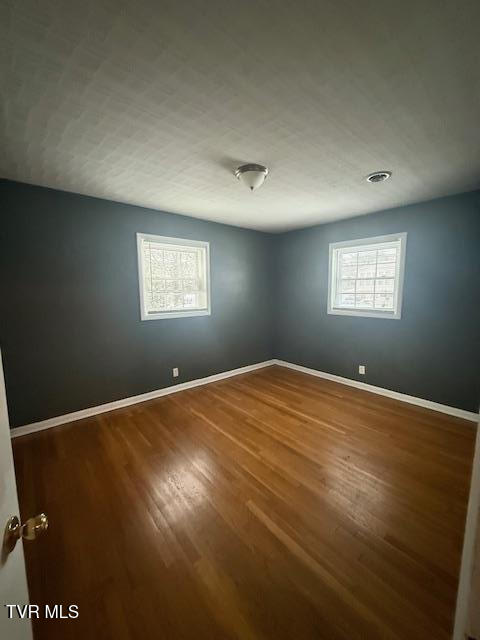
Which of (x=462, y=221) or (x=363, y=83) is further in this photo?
(x=462, y=221)

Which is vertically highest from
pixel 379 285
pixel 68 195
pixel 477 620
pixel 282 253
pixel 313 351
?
pixel 68 195

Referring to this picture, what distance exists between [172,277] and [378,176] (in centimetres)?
265

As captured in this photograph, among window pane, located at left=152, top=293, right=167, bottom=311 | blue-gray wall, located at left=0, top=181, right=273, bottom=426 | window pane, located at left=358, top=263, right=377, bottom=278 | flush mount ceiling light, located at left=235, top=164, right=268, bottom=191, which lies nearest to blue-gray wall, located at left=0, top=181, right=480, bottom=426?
blue-gray wall, located at left=0, top=181, right=273, bottom=426

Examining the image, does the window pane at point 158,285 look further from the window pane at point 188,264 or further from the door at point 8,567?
the door at point 8,567

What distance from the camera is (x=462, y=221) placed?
8.66ft

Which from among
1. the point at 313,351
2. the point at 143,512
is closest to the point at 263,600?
the point at 143,512

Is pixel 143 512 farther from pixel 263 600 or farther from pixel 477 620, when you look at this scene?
pixel 477 620

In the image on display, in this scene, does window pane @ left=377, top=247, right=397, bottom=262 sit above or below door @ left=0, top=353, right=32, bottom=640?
above

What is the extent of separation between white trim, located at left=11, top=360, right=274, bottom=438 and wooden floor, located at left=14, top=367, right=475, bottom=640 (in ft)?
0.35

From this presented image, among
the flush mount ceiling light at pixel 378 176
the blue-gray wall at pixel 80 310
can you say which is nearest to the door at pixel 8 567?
the blue-gray wall at pixel 80 310

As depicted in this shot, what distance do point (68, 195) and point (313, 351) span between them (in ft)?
12.7

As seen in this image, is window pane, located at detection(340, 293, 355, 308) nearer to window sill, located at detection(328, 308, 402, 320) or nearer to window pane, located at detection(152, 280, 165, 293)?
window sill, located at detection(328, 308, 402, 320)

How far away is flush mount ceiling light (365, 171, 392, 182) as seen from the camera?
219cm

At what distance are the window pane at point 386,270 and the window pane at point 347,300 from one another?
19.0 inches
